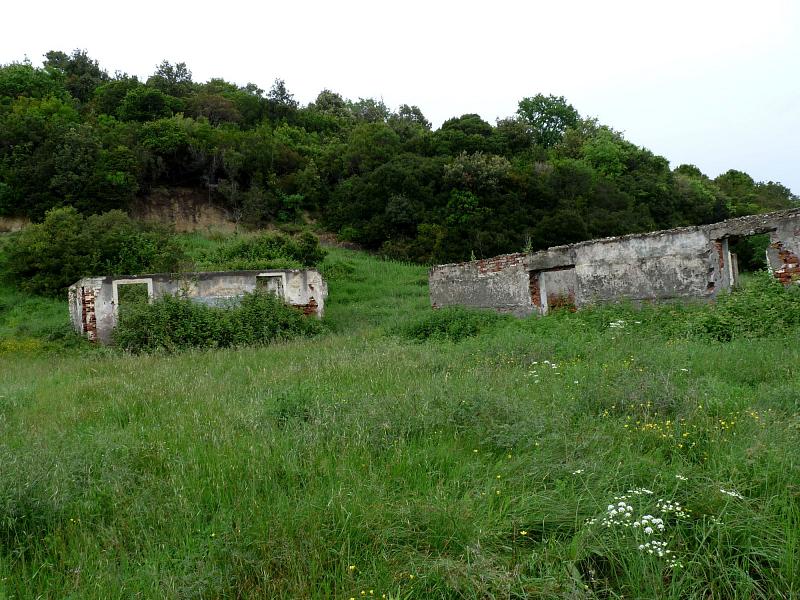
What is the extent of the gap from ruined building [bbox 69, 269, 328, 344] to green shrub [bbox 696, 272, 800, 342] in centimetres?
1110

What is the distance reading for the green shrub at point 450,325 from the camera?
13.1 metres

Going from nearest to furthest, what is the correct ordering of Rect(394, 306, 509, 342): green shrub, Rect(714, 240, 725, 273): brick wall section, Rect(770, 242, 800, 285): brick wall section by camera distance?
Rect(770, 242, 800, 285): brick wall section < Rect(714, 240, 725, 273): brick wall section < Rect(394, 306, 509, 342): green shrub

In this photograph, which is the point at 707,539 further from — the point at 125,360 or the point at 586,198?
the point at 586,198

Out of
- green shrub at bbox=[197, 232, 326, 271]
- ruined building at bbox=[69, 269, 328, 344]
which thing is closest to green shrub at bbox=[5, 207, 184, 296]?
green shrub at bbox=[197, 232, 326, 271]

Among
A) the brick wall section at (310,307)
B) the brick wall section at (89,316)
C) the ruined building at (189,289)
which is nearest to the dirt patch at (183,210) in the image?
the ruined building at (189,289)

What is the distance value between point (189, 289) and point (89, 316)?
9.34 feet

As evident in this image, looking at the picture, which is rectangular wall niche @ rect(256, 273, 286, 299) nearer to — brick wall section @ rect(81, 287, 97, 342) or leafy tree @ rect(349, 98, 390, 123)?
brick wall section @ rect(81, 287, 97, 342)

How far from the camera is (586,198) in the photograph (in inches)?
1473

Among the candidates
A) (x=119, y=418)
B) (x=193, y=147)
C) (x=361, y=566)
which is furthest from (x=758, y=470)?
(x=193, y=147)

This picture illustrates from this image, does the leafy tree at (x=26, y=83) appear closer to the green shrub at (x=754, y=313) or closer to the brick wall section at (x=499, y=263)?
the brick wall section at (x=499, y=263)

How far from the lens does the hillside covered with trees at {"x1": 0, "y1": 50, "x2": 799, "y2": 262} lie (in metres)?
31.6

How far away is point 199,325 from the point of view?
14953 millimetres

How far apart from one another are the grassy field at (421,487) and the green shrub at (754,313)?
9.01 ft

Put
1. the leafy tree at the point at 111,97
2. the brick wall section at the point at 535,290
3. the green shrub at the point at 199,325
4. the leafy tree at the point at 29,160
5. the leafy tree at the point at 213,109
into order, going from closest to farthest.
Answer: the green shrub at the point at 199,325 < the brick wall section at the point at 535,290 < the leafy tree at the point at 29,160 < the leafy tree at the point at 111,97 < the leafy tree at the point at 213,109
